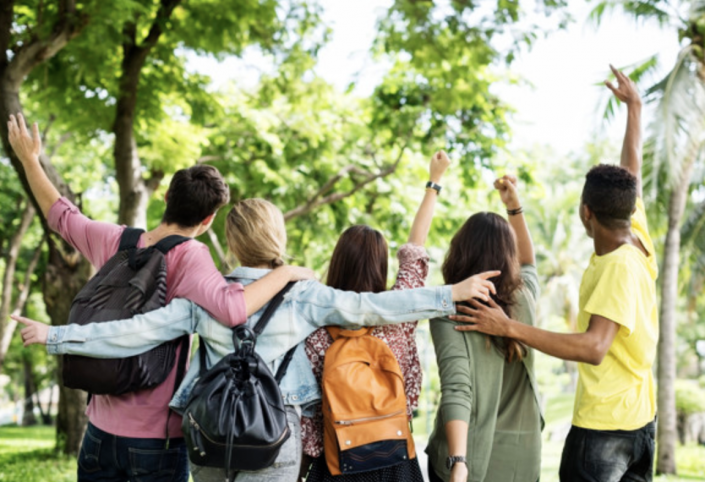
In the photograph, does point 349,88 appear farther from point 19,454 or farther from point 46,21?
point 19,454

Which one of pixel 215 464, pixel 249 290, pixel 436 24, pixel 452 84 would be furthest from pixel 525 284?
pixel 452 84

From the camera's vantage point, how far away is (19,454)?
1198 cm

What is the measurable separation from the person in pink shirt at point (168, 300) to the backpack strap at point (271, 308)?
0.13 feet

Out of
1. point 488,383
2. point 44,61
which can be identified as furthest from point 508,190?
point 44,61

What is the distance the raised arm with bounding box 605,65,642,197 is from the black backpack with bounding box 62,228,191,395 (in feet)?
7.16

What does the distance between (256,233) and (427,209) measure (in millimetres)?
974

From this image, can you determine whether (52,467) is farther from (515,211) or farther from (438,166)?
(515,211)

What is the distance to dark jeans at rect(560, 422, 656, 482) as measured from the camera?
3.06 metres

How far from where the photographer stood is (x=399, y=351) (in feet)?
10.3

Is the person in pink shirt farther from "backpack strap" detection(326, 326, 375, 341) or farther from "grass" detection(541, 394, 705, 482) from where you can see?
"grass" detection(541, 394, 705, 482)

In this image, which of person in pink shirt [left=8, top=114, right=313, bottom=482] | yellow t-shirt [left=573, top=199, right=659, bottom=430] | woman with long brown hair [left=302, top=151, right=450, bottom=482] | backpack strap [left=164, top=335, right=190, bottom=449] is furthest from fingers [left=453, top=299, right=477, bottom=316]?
backpack strap [left=164, top=335, right=190, bottom=449]

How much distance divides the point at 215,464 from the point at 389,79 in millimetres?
10264

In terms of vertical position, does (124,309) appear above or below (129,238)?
below

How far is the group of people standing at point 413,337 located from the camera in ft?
9.68
